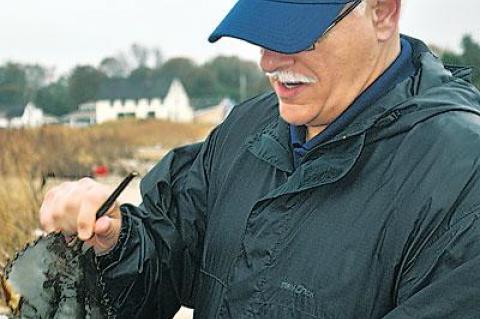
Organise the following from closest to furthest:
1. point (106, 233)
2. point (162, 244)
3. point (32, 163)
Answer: point (106, 233) → point (162, 244) → point (32, 163)

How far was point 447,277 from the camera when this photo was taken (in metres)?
2.07

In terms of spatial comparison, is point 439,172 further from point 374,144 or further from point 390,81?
point 390,81

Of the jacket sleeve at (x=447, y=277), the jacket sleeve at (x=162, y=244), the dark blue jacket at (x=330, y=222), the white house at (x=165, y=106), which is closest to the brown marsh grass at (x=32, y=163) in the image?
the jacket sleeve at (x=162, y=244)

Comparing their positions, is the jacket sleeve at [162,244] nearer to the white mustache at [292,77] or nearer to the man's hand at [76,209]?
the man's hand at [76,209]

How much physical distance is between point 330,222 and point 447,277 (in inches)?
16.5

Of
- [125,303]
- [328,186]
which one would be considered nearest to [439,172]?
[328,186]

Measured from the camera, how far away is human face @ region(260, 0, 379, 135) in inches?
97.1

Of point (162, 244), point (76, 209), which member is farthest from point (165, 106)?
→ point (76, 209)

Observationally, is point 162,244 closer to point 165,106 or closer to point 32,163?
point 32,163

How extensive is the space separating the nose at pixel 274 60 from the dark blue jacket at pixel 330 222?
0.86 ft

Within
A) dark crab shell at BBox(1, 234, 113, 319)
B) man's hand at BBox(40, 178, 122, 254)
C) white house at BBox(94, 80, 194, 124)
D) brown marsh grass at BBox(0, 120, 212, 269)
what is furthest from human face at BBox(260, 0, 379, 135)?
white house at BBox(94, 80, 194, 124)

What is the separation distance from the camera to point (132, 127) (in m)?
51.6

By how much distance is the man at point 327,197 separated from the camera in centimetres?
219

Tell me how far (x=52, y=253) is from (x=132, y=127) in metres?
49.5
